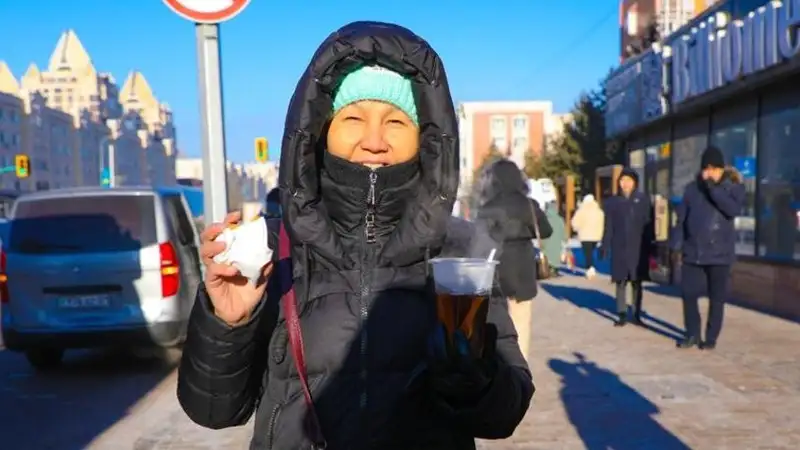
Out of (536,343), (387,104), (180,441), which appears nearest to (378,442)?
(387,104)

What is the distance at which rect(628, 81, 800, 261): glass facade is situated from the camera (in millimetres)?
9219

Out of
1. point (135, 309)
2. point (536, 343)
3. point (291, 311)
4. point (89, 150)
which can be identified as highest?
point (89, 150)

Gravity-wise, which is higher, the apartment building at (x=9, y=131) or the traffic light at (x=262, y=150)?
the apartment building at (x=9, y=131)

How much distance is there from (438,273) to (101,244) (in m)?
6.38

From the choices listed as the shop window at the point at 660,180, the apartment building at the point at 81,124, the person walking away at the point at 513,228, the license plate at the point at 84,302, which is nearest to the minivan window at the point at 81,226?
the license plate at the point at 84,302

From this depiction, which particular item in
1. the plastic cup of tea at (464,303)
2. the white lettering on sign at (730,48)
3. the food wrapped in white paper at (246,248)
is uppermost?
the white lettering on sign at (730,48)

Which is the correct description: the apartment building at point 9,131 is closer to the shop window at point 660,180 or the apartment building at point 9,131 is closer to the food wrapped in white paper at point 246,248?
the shop window at point 660,180

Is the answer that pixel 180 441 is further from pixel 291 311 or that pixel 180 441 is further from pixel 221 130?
pixel 291 311

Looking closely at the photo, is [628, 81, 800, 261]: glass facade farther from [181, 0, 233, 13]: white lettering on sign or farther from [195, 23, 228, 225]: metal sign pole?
[181, 0, 233, 13]: white lettering on sign

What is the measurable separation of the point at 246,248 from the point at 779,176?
974cm

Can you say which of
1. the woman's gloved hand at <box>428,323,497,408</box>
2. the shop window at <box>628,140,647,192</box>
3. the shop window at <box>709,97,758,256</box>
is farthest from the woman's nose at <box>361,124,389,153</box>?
the shop window at <box>628,140,647,192</box>

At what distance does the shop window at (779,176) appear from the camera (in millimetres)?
9141

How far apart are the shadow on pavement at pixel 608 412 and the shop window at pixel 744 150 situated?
487 centimetres

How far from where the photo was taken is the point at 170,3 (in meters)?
3.97
